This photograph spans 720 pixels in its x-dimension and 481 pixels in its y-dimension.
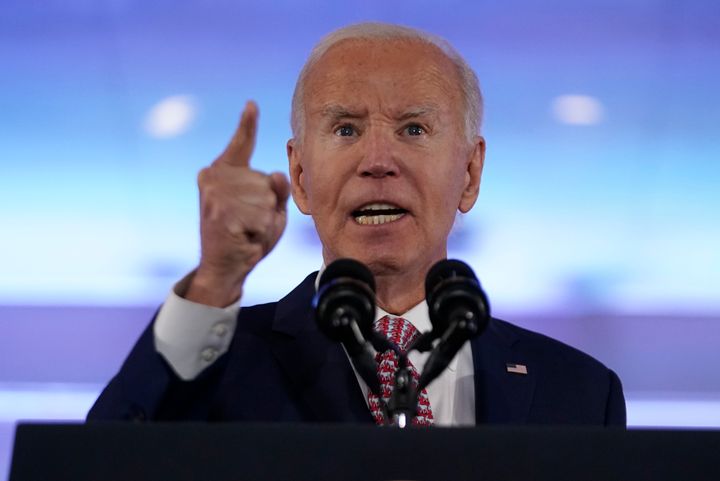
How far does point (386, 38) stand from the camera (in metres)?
2.24

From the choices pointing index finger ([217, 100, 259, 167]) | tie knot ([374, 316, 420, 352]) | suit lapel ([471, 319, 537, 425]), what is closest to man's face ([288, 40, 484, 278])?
tie knot ([374, 316, 420, 352])

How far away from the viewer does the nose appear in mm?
2027

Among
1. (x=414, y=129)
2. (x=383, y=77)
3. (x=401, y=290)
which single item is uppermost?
(x=383, y=77)

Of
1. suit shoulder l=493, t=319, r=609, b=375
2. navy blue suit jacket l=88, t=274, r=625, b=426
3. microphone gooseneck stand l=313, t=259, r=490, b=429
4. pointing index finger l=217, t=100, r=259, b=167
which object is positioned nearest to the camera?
microphone gooseneck stand l=313, t=259, r=490, b=429

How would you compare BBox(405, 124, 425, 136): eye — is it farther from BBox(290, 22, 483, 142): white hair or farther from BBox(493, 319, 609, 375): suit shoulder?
BBox(493, 319, 609, 375): suit shoulder

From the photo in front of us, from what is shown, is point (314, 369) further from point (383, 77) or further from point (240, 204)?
point (383, 77)

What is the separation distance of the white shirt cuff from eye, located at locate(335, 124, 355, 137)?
0.64 metres

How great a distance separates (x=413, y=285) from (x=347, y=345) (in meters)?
0.79

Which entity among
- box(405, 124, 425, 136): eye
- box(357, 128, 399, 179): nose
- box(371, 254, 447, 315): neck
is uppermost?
box(405, 124, 425, 136): eye

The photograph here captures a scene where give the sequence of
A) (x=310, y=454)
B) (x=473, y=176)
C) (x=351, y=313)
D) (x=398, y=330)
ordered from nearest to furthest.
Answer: (x=310, y=454) → (x=351, y=313) → (x=398, y=330) → (x=473, y=176)

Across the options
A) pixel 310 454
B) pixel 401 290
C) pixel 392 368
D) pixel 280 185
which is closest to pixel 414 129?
pixel 401 290

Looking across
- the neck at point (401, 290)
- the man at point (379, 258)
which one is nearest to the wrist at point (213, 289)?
the man at point (379, 258)

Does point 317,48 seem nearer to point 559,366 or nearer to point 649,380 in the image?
point 559,366

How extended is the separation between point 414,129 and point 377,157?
0.48 feet
